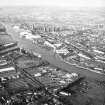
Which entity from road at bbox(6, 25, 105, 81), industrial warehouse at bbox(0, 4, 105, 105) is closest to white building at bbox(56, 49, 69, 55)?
industrial warehouse at bbox(0, 4, 105, 105)

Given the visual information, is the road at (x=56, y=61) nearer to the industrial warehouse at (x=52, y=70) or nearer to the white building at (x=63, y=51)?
the industrial warehouse at (x=52, y=70)

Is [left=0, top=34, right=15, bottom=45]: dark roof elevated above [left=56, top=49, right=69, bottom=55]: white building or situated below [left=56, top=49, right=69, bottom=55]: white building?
above

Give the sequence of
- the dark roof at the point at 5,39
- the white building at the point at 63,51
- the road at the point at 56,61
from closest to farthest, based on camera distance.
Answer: the road at the point at 56,61 < the white building at the point at 63,51 < the dark roof at the point at 5,39

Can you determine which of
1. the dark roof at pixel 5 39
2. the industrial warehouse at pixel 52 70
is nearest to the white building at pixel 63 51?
the industrial warehouse at pixel 52 70

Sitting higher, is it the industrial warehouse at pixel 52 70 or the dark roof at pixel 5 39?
the dark roof at pixel 5 39

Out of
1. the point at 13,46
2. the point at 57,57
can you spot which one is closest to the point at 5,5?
the point at 13,46

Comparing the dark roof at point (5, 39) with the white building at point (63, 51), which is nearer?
the white building at point (63, 51)

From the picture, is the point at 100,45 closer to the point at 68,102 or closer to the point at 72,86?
the point at 72,86

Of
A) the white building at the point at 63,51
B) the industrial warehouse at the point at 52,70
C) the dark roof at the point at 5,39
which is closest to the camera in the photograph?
the industrial warehouse at the point at 52,70

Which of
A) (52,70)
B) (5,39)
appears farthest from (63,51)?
(5,39)

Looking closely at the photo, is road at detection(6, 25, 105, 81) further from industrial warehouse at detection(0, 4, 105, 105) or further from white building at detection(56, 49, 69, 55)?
white building at detection(56, 49, 69, 55)

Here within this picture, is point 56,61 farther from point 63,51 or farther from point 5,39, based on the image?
point 5,39
